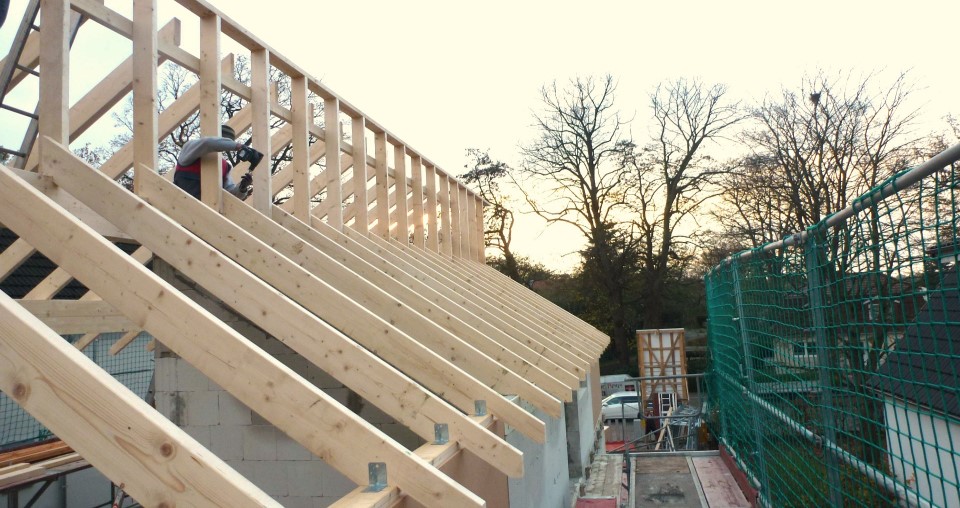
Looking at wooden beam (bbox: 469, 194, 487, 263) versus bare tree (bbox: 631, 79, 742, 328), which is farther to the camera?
bare tree (bbox: 631, 79, 742, 328)

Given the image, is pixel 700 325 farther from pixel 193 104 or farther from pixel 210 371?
pixel 210 371

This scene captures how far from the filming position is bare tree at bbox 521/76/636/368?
22422 mm

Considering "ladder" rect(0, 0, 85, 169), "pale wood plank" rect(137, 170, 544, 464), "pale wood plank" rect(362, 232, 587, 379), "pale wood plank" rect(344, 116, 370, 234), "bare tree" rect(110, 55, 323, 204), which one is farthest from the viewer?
"bare tree" rect(110, 55, 323, 204)

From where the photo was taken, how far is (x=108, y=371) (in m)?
11.3

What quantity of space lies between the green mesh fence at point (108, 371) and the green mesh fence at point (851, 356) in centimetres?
795

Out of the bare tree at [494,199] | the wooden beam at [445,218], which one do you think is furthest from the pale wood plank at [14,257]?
the bare tree at [494,199]

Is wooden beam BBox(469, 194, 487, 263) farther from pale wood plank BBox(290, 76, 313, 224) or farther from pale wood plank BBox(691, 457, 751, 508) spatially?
pale wood plank BBox(290, 76, 313, 224)

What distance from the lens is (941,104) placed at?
1382 centimetres

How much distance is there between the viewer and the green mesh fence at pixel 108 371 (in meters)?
9.80

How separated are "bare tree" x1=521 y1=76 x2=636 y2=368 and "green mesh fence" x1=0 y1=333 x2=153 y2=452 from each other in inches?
556

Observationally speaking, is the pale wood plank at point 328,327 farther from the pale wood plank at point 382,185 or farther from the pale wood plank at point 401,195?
the pale wood plank at point 401,195

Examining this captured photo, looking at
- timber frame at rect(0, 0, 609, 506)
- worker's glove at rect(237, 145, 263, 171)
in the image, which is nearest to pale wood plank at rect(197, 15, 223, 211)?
timber frame at rect(0, 0, 609, 506)

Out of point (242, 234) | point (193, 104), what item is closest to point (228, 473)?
point (242, 234)

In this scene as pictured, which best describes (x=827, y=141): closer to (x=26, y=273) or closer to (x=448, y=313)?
(x=448, y=313)
